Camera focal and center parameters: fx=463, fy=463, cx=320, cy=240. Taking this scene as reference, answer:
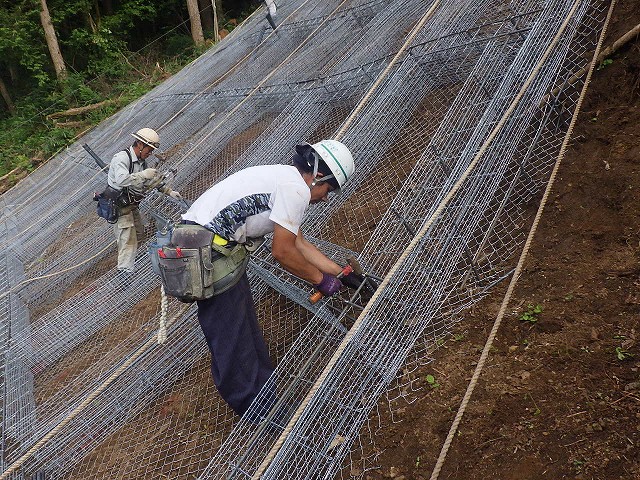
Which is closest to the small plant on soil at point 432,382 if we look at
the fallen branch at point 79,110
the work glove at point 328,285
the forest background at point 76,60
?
the work glove at point 328,285

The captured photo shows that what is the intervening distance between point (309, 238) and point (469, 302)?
4.60ft

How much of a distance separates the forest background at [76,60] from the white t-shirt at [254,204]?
10.0 m

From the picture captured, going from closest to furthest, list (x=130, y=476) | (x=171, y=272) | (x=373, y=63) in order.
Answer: (x=171, y=272) < (x=130, y=476) < (x=373, y=63)

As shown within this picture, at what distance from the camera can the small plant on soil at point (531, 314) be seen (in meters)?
2.59

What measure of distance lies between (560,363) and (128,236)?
3.82 meters

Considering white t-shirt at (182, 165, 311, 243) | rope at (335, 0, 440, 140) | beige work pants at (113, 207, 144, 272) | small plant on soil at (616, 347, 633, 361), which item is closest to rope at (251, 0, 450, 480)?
rope at (335, 0, 440, 140)

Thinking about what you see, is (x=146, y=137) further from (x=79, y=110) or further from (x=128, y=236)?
(x=79, y=110)

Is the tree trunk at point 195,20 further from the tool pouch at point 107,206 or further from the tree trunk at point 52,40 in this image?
the tool pouch at point 107,206

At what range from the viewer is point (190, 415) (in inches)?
132

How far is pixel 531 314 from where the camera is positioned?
2.62 m

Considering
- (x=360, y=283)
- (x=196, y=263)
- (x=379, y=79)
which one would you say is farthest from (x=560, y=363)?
(x=379, y=79)

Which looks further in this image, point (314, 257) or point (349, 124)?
point (349, 124)

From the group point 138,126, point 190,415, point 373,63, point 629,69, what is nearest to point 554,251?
point 629,69

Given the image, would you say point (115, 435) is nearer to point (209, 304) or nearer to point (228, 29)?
point (209, 304)
